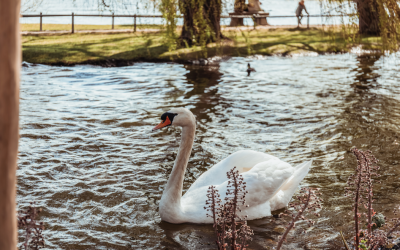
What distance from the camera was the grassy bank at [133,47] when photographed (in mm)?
17156

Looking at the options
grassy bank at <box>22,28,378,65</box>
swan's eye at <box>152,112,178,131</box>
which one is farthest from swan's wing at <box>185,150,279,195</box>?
grassy bank at <box>22,28,378,65</box>

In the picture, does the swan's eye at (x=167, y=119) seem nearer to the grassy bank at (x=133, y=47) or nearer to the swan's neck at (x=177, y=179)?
the swan's neck at (x=177, y=179)

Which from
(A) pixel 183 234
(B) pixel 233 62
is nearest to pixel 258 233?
(A) pixel 183 234

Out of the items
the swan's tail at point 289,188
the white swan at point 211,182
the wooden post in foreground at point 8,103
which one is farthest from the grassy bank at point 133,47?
the wooden post in foreground at point 8,103

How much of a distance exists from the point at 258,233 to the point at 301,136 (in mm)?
3847

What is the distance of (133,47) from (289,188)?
15.0 meters

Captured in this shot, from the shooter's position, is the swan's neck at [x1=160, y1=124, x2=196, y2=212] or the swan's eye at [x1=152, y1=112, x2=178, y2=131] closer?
the swan's neck at [x1=160, y1=124, x2=196, y2=212]

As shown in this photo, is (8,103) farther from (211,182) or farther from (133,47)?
(133,47)

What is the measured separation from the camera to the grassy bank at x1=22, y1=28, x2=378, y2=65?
1716cm

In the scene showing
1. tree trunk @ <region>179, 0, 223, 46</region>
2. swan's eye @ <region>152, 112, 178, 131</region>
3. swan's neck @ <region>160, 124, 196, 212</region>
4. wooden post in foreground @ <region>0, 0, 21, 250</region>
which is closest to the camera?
wooden post in foreground @ <region>0, 0, 21, 250</region>

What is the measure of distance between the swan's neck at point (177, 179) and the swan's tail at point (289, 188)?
50.3 inches

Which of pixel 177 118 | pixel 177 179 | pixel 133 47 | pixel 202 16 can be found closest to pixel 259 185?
pixel 177 179

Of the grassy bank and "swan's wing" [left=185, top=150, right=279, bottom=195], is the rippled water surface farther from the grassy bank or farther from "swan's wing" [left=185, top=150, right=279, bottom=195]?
the grassy bank

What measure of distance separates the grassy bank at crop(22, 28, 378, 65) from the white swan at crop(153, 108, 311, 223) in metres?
10.1
